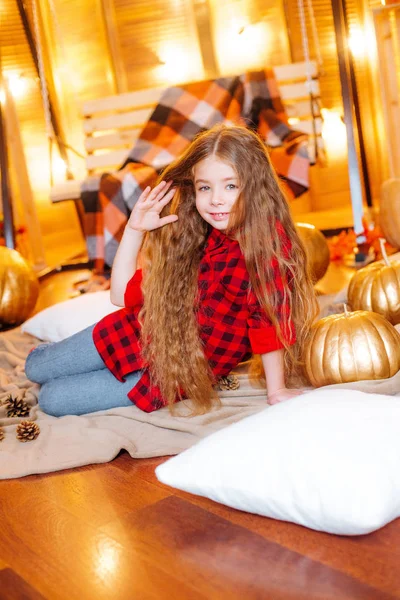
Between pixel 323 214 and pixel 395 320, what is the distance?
3150mm

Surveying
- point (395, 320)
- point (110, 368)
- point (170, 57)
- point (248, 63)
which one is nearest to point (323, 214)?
point (248, 63)

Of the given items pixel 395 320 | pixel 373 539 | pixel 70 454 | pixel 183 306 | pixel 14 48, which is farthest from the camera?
pixel 14 48

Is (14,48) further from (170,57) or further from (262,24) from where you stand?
(262,24)

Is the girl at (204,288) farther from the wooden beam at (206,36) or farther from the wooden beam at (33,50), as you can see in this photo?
the wooden beam at (206,36)

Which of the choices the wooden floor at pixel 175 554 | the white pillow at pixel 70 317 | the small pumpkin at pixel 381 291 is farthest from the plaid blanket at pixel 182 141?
the wooden floor at pixel 175 554

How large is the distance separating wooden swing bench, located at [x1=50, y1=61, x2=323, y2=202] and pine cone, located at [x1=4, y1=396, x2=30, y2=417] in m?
1.78

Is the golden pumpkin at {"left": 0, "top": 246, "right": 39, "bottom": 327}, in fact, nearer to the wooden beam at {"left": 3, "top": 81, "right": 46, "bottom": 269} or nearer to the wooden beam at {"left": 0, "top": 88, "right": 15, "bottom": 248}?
the wooden beam at {"left": 0, "top": 88, "right": 15, "bottom": 248}

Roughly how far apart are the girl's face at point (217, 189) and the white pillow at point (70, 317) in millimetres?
802

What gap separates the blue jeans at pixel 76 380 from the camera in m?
1.74

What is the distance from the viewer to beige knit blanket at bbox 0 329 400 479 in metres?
1.50

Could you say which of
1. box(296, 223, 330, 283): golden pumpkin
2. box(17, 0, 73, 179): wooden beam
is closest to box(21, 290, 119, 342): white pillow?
box(296, 223, 330, 283): golden pumpkin

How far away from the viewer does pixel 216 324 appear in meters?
1.63

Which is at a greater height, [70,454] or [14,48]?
[14,48]

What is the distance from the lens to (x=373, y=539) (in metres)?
0.97
